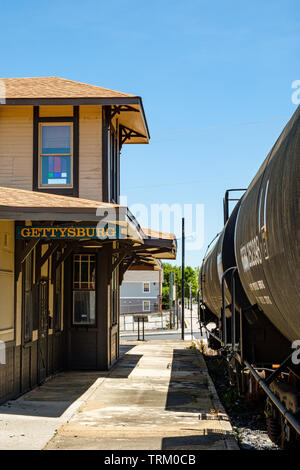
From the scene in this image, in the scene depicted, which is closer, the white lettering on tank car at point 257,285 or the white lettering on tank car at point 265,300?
the white lettering on tank car at point 265,300

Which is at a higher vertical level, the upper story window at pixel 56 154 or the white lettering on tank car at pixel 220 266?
the upper story window at pixel 56 154

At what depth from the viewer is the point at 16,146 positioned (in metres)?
15.1

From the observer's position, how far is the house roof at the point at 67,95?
47.7 ft

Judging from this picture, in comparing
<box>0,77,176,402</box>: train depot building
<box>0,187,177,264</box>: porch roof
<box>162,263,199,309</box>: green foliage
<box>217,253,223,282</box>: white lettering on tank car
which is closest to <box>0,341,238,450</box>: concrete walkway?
<box>0,77,176,402</box>: train depot building

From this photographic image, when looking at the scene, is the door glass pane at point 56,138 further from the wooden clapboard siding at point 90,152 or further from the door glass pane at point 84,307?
the door glass pane at point 84,307

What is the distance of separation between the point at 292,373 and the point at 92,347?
35.7 ft

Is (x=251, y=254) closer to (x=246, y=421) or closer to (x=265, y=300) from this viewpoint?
(x=265, y=300)

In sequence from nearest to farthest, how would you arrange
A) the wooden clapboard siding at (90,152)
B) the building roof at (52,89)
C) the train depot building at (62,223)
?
the train depot building at (62,223) < the building roof at (52,89) < the wooden clapboard siding at (90,152)

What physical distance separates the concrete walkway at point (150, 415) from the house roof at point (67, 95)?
669cm

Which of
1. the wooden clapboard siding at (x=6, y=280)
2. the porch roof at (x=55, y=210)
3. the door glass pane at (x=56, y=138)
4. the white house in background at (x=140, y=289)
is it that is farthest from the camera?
the white house in background at (x=140, y=289)

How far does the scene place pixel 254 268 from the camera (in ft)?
20.4

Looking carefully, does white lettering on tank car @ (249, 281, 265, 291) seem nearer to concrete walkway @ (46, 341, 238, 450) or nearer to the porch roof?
concrete walkway @ (46, 341, 238, 450)

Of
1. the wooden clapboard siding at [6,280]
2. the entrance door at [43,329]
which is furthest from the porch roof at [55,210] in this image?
the entrance door at [43,329]
